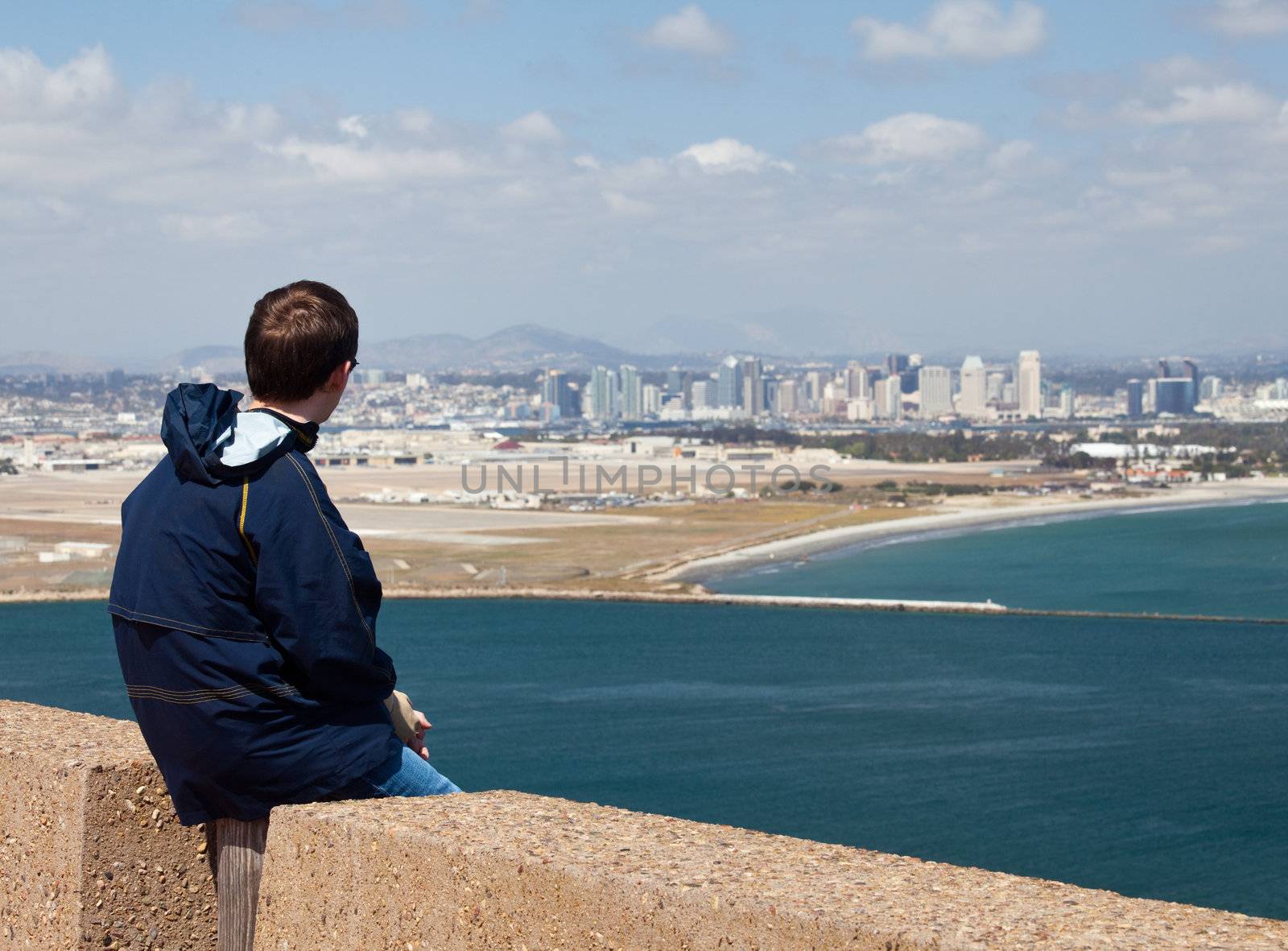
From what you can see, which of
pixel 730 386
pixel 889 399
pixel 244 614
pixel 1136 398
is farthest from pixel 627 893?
pixel 730 386

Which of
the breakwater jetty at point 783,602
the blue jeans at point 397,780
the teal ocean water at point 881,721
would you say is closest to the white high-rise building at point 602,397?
the breakwater jetty at point 783,602

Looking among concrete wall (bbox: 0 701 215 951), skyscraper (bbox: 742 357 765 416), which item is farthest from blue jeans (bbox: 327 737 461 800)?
skyscraper (bbox: 742 357 765 416)

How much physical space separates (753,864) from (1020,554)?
127 ft

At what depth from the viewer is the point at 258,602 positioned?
4.60ft

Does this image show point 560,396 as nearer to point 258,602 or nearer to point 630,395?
point 630,395

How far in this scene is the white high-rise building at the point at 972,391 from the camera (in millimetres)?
142125

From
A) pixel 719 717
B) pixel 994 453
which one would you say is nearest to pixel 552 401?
pixel 994 453

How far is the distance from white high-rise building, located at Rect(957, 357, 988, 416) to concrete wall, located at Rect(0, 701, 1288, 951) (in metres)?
142

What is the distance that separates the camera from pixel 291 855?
4.72ft

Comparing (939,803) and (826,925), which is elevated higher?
(826,925)

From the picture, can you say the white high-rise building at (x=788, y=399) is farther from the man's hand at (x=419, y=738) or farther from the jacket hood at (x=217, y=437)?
the jacket hood at (x=217, y=437)

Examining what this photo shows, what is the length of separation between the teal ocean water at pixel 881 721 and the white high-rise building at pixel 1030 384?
115 m

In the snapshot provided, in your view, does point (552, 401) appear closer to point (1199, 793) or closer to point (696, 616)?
point (696, 616)

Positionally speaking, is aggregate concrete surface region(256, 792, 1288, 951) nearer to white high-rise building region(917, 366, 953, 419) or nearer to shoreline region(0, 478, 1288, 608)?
shoreline region(0, 478, 1288, 608)
